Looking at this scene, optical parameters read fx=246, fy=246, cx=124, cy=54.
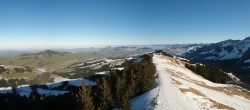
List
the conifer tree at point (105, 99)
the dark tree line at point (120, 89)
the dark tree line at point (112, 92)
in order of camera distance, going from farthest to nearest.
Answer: the dark tree line at point (120, 89) < the conifer tree at point (105, 99) < the dark tree line at point (112, 92)

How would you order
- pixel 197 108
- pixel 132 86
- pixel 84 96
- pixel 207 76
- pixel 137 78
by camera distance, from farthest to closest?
pixel 207 76 < pixel 137 78 < pixel 132 86 < pixel 197 108 < pixel 84 96

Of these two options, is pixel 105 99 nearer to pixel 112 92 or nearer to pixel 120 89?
pixel 120 89

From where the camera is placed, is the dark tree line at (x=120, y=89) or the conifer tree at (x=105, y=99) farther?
the dark tree line at (x=120, y=89)

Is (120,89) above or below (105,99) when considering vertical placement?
above

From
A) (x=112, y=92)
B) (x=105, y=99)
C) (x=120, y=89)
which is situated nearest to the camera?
(x=105, y=99)

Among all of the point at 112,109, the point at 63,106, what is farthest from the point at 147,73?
the point at 63,106

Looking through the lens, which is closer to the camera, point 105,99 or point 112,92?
point 105,99

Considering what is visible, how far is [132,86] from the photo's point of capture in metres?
70.8

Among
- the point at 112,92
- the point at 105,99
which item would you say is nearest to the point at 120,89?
the point at 112,92

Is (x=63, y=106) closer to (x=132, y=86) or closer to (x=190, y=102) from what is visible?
(x=132, y=86)

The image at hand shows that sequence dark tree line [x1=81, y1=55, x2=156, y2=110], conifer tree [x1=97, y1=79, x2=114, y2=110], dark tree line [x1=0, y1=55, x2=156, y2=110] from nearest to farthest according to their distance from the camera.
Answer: dark tree line [x1=0, y1=55, x2=156, y2=110]
conifer tree [x1=97, y1=79, x2=114, y2=110]
dark tree line [x1=81, y1=55, x2=156, y2=110]

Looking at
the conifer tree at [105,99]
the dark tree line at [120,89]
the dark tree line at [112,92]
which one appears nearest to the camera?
the dark tree line at [112,92]

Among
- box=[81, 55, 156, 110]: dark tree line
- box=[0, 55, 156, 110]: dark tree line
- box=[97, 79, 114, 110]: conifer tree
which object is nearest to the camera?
box=[0, 55, 156, 110]: dark tree line

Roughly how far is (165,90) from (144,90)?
10524 mm
